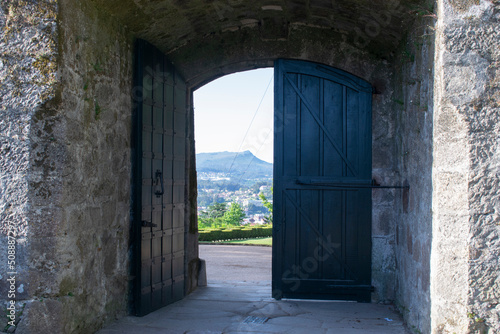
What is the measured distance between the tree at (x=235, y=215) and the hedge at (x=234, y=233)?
14.3 feet

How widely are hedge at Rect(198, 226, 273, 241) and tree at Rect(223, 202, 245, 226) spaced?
4.35 meters

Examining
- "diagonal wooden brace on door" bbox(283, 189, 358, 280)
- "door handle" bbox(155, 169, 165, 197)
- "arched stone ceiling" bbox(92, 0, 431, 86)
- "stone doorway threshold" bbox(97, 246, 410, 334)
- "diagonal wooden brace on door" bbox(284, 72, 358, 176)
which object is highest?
"arched stone ceiling" bbox(92, 0, 431, 86)

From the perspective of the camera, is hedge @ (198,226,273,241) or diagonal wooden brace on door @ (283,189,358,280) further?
hedge @ (198,226,273,241)

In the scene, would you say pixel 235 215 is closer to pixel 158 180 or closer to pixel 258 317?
pixel 158 180

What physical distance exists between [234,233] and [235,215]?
5650 mm

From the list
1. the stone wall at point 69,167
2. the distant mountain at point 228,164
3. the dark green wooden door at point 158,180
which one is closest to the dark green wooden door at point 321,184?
the dark green wooden door at point 158,180

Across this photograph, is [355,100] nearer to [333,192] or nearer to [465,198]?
[333,192]

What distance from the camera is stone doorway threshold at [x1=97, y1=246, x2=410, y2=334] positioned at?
389 cm

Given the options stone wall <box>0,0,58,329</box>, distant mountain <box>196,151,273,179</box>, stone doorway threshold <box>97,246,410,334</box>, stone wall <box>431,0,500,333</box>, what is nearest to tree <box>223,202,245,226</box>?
distant mountain <box>196,151,273,179</box>

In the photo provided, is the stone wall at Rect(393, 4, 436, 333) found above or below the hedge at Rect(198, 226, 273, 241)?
above

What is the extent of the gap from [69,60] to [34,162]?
0.70m

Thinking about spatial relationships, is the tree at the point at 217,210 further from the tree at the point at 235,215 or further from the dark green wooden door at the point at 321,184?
the dark green wooden door at the point at 321,184

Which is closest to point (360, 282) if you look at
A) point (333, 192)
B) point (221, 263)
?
point (333, 192)

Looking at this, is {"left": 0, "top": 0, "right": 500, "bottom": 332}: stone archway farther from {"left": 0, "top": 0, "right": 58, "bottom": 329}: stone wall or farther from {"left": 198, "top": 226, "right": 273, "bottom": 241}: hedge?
{"left": 198, "top": 226, "right": 273, "bottom": 241}: hedge
